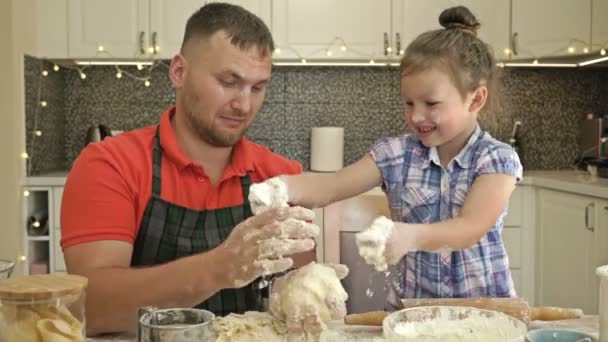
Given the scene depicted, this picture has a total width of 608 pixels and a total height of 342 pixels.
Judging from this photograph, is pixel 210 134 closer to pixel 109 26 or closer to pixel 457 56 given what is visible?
pixel 457 56

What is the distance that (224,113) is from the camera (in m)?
1.40

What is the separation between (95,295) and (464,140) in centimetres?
84

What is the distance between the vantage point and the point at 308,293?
0.95m

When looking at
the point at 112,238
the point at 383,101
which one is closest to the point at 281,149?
the point at 383,101

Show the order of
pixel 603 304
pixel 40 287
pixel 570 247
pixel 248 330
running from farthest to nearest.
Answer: pixel 570 247 < pixel 248 330 < pixel 603 304 < pixel 40 287

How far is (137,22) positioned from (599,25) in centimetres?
211

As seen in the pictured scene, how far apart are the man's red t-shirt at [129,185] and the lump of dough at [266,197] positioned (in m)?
0.39

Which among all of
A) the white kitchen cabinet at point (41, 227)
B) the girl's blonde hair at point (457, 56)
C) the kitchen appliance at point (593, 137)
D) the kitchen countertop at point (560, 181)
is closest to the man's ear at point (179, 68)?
the girl's blonde hair at point (457, 56)

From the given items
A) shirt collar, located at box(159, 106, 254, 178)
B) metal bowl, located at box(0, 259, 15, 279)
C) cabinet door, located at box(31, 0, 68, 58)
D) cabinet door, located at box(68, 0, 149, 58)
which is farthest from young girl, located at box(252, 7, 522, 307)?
cabinet door, located at box(31, 0, 68, 58)

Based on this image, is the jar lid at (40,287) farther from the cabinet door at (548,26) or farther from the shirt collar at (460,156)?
the cabinet door at (548,26)

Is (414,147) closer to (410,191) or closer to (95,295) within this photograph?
(410,191)

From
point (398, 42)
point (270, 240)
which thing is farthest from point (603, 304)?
point (398, 42)

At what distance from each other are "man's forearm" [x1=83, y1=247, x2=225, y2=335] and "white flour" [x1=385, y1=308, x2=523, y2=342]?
0.98 ft

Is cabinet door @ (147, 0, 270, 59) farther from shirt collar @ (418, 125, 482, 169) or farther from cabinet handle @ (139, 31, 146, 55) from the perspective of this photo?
shirt collar @ (418, 125, 482, 169)
